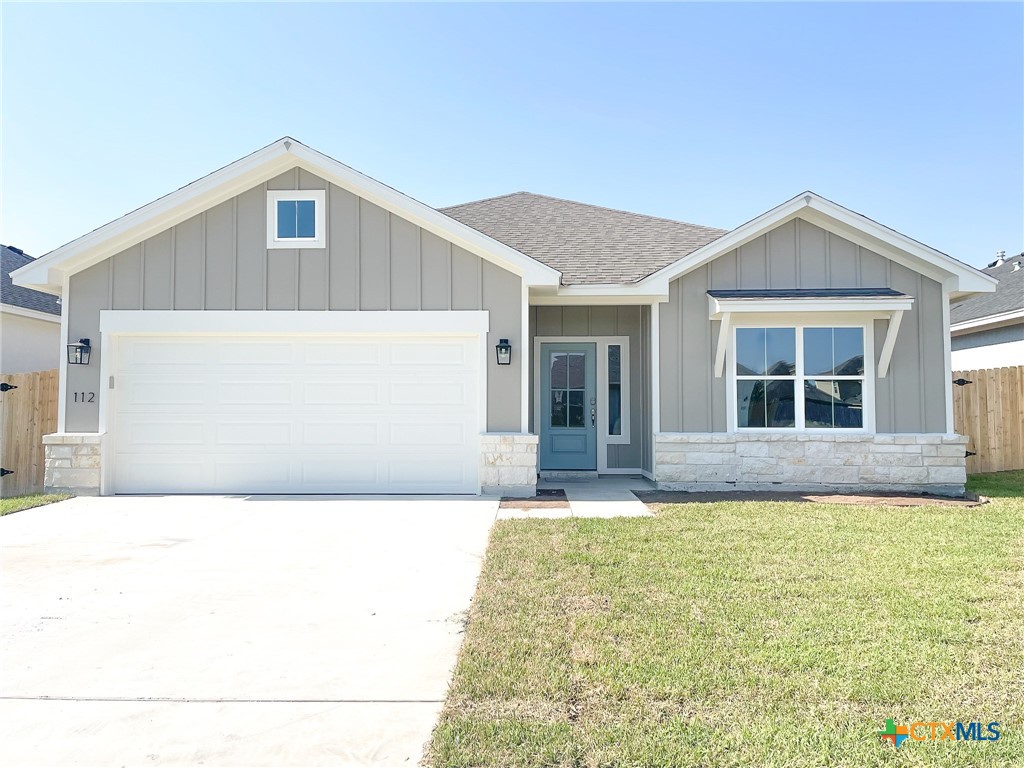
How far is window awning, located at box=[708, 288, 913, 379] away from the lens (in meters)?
7.80

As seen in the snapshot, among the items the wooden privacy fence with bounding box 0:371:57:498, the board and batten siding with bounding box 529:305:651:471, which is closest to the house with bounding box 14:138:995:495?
the wooden privacy fence with bounding box 0:371:57:498

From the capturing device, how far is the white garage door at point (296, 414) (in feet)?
26.8

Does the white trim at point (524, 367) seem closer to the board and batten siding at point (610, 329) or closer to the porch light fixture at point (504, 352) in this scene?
the porch light fixture at point (504, 352)

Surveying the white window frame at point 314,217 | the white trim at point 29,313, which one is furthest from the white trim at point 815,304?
the white trim at point 29,313

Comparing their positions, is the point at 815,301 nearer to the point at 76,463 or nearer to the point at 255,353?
the point at 255,353

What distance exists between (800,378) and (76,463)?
35.2 feet

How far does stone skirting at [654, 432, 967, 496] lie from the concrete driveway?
3552 millimetres

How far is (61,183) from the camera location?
11133mm

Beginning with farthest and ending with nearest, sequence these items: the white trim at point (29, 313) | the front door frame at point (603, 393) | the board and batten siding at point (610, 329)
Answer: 1. the white trim at point (29, 313)
2. the front door frame at point (603, 393)
3. the board and batten siding at point (610, 329)

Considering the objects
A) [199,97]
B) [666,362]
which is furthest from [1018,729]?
[199,97]

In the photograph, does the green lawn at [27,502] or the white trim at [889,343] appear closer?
the green lawn at [27,502]

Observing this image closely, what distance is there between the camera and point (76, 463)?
8.07 metres

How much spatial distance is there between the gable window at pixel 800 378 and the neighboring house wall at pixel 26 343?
1419 centimetres

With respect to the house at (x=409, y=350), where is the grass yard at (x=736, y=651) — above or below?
below
